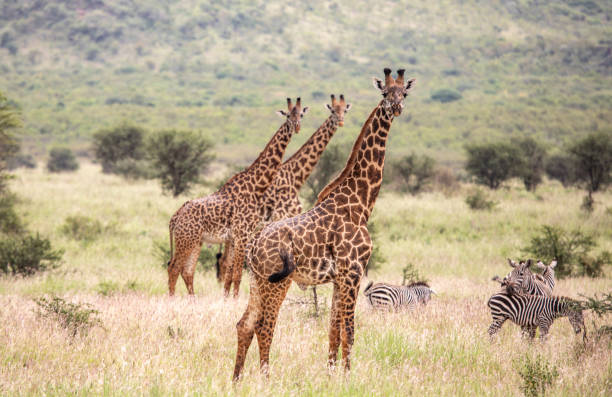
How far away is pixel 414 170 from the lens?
1101 inches

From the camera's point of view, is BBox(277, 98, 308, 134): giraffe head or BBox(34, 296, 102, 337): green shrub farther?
BBox(277, 98, 308, 134): giraffe head

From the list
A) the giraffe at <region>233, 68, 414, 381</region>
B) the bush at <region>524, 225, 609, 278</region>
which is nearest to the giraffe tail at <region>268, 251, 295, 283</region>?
the giraffe at <region>233, 68, 414, 381</region>

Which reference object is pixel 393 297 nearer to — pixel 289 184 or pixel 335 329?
pixel 289 184

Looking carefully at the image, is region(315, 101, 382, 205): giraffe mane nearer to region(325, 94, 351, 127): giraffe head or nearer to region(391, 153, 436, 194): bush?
region(325, 94, 351, 127): giraffe head

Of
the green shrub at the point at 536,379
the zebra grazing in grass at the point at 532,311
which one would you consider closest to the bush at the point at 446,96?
the zebra grazing in grass at the point at 532,311

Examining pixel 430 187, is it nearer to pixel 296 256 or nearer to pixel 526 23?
pixel 296 256

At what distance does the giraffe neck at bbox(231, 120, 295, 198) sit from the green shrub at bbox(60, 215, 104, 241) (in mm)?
8333

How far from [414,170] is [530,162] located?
7.24 meters

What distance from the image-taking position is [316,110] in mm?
65250

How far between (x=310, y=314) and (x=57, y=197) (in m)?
16.7

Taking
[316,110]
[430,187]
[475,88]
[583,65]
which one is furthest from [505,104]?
[430,187]

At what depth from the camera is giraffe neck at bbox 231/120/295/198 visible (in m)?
8.38

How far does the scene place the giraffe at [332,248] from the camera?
4977mm

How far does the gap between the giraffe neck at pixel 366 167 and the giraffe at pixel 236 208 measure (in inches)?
113
